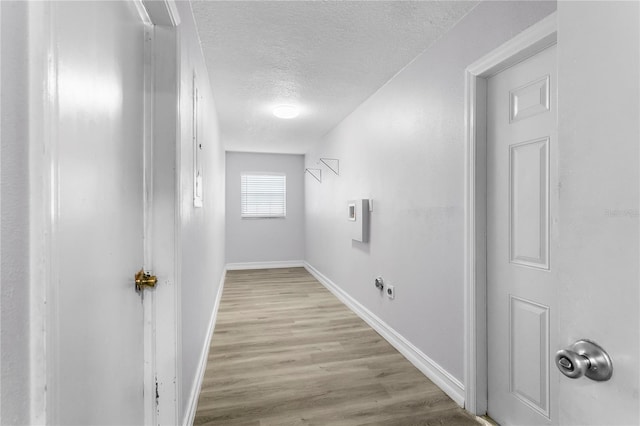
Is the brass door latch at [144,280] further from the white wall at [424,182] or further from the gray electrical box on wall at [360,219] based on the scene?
the gray electrical box on wall at [360,219]

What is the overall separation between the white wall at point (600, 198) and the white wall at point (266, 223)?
5975mm

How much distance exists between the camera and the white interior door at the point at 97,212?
2.11 ft

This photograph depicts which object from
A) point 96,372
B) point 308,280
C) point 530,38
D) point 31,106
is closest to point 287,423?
point 96,372

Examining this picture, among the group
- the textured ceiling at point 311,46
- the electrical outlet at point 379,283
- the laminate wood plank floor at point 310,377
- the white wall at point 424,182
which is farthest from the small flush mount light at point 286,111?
the laminate wood plank floor at point 310,377

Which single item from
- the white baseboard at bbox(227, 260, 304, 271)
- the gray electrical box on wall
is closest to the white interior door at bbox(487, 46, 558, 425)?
the gray electrical box on wall

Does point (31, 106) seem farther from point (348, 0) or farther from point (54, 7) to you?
point (348, 0)

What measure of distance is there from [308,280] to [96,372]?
178 inches

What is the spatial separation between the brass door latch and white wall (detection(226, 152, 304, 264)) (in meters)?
5.13

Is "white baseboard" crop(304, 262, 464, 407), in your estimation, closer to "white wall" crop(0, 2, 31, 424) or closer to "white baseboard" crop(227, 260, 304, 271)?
"white wall" crop(0, 2, 31, 424)

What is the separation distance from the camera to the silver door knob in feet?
1.84

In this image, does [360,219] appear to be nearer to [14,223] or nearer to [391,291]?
[391,291]

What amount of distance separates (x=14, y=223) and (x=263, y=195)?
238 inches

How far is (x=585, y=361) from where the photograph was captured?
587 mm

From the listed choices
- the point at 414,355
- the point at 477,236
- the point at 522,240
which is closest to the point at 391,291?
the point at 414,355
